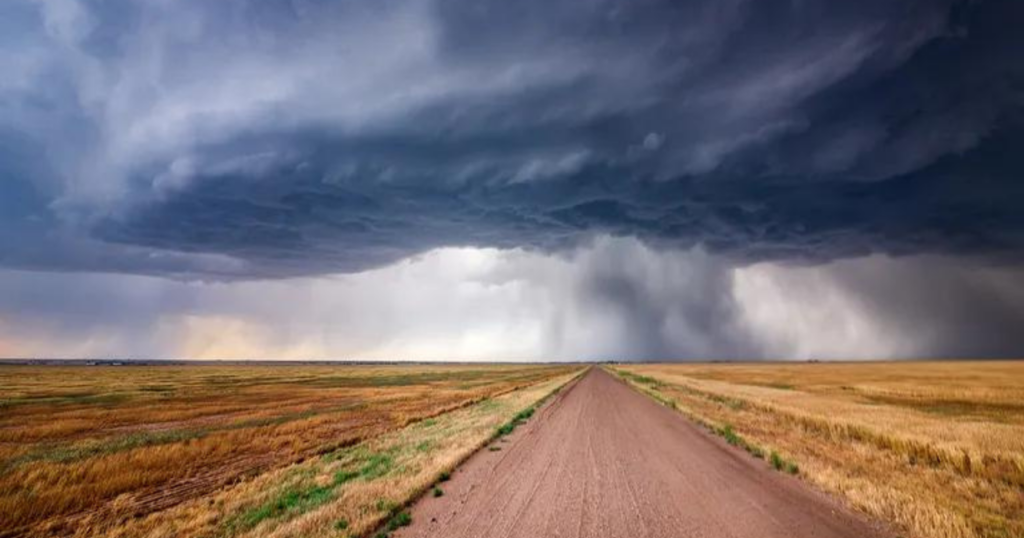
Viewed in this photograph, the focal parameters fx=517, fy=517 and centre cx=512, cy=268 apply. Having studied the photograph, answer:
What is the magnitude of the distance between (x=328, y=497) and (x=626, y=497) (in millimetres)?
6844

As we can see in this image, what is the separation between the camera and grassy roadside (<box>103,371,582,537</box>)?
9953 mm

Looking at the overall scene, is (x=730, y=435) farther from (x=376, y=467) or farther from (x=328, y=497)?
(x=328, y=497)

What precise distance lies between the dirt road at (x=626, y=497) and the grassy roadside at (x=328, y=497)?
0.74 meters

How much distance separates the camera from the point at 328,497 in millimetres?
12039

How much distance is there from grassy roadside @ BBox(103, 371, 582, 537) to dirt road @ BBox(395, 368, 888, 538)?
29.0 inches

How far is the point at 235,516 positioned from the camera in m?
11.2

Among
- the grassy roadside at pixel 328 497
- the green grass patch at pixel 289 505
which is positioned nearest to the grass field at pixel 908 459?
the grassy roadside at pixel 328 497

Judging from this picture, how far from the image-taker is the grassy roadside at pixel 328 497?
32.7 ft

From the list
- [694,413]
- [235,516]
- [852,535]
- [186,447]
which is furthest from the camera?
[694,413]

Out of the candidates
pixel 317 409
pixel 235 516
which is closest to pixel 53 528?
pixel 235 516

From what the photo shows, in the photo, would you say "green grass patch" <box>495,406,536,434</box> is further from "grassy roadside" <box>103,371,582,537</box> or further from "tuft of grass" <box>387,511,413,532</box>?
"tuft of grass" <box>387,511,413,532</box>

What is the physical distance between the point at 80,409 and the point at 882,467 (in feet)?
162

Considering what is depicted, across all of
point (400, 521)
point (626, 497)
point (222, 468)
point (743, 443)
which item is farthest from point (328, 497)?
point (743, 443)

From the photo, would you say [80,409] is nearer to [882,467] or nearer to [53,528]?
[53,528]
